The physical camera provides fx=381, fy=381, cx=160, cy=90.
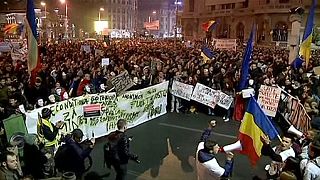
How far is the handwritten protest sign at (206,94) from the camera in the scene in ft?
45.7

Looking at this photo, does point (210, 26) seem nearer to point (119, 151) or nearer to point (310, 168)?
point (119, 151)

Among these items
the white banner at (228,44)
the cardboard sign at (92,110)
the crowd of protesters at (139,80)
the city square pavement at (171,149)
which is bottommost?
the city square pavement at (171,149)

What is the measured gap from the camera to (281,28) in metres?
55.3

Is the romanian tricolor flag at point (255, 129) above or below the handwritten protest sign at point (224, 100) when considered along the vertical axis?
above

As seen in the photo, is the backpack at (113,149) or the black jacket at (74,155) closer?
the black jacket at (74,155)

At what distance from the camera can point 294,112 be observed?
36.7ft

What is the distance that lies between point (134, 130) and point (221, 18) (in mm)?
62456

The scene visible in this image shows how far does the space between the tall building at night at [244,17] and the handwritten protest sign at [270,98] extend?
101 feet

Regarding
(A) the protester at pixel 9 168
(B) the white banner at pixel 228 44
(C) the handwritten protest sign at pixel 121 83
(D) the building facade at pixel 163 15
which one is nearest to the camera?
(A) the protester at pixel 9 168

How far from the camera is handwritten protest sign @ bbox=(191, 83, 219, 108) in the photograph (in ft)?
45.7

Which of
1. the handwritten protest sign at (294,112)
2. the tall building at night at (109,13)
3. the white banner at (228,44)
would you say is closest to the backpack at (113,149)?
the handwritten protest sign at (294,112)

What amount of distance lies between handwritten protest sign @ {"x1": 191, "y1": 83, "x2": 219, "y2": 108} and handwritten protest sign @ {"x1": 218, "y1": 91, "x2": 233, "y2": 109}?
152mm

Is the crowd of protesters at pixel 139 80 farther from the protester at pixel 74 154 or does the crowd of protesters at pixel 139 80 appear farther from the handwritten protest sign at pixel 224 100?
the protester at pixel 74 154

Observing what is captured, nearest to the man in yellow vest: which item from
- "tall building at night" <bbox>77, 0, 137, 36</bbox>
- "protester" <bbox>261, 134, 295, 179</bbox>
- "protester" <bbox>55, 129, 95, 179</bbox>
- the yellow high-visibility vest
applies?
the yellow high-visibility vest
